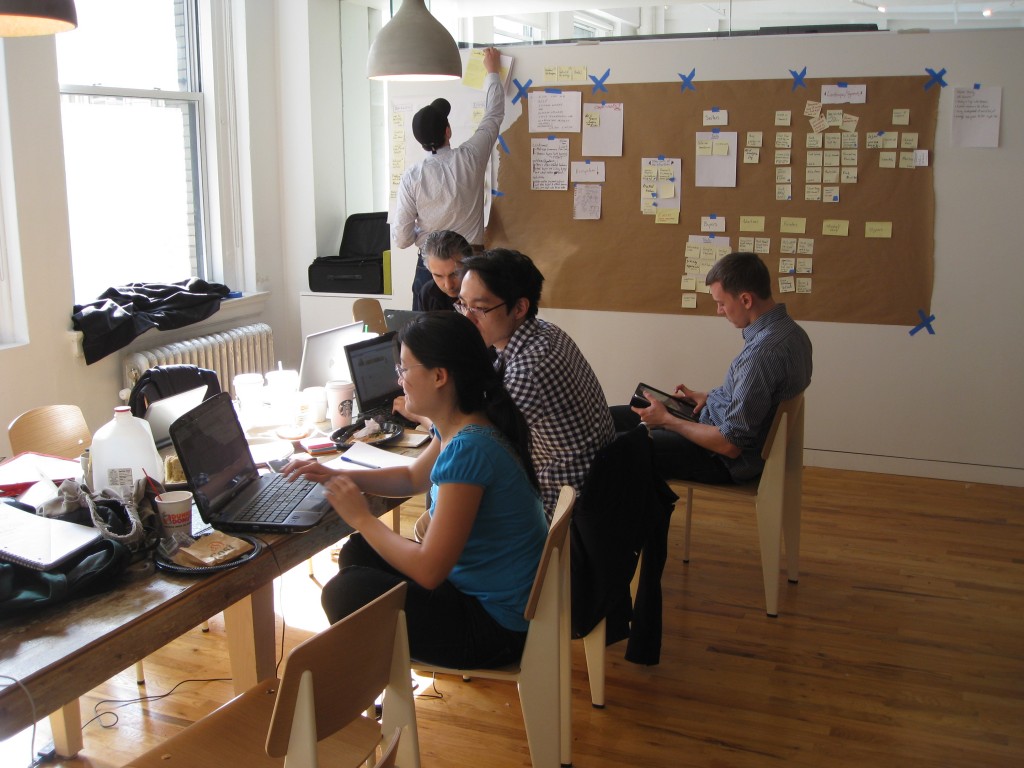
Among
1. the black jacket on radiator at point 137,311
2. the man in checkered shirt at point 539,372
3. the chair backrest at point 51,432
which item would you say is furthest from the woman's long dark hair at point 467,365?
the black jacket on radiator at point 137,311

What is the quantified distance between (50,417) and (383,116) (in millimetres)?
3906

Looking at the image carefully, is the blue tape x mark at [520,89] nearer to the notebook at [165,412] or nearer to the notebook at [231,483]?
the notebook at [165,412]

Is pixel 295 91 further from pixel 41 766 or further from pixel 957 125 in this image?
pixel 41 766

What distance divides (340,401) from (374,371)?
7.3 inches

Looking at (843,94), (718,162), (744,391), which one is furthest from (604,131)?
(744,391)

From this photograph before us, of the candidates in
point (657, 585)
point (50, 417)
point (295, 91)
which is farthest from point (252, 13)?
point (657, 585)

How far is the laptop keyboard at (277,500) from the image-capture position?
85.1 inches

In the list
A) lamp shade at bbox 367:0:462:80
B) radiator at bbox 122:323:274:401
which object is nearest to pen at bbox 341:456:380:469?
lamp shade at bbox 367:0:462:80

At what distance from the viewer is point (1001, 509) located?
4375 millimetres

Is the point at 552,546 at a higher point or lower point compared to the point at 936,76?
lower

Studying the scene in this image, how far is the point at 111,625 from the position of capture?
1657mm

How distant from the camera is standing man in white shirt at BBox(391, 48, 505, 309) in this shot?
4707 mm

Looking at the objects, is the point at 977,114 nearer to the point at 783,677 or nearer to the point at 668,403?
the point at 668,403

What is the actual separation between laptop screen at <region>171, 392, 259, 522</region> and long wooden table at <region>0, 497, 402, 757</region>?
20cm
